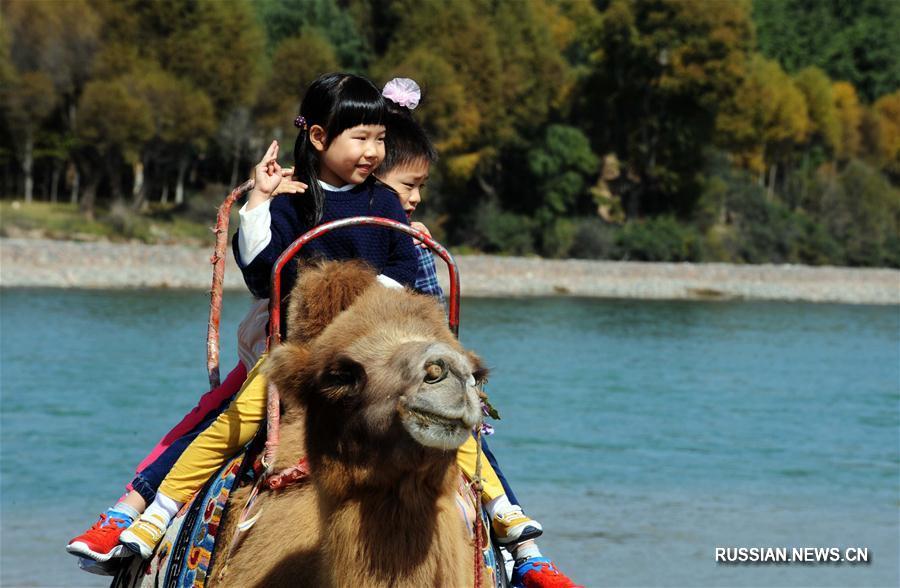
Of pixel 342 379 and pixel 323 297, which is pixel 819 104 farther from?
pixel 342 379

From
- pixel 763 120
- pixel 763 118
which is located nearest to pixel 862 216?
pixel 763 120

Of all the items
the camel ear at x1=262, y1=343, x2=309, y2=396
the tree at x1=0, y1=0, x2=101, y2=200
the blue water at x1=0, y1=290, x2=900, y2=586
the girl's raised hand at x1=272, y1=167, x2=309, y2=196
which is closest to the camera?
the camel ear at x1=262, y1=343, x2=309, y2=396

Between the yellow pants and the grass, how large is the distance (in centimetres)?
4191

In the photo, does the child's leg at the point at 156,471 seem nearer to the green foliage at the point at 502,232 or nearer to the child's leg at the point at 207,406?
the child's leg at the point at 207,406

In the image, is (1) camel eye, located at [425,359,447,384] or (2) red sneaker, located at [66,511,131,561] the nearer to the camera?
(1) camel eye, located at [425,359,447,384]

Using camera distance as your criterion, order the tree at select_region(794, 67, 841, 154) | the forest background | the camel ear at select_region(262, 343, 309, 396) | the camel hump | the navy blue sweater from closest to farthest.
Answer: the camel ear at select_region(262, 343, 309, 396) → the camel hump → the navy blue sweater → the forest background → the tree at select_region(794, 67, 841, 154)

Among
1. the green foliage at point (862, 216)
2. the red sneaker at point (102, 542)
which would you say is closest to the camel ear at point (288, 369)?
the red sneaker at point (102, 542)

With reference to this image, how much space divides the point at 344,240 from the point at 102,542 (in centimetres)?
121

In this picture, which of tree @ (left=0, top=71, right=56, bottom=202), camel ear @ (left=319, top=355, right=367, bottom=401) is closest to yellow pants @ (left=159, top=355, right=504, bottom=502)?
camel ear @ (left=319, top=355, right=367, bottom=401)

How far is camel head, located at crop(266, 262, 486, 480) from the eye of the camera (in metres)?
2.80

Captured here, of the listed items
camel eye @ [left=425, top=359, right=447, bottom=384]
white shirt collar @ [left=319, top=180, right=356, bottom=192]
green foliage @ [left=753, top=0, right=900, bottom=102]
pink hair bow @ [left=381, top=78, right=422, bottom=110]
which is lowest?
camel eye @ [left=425, top=359, right=447, bottom=384]

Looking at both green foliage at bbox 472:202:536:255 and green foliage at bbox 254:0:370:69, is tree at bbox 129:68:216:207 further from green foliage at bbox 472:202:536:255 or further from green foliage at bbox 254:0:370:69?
green foliage at bbox 472:202:536:255

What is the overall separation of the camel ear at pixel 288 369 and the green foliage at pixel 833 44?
88.5 meters

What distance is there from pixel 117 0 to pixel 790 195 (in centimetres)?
3640
